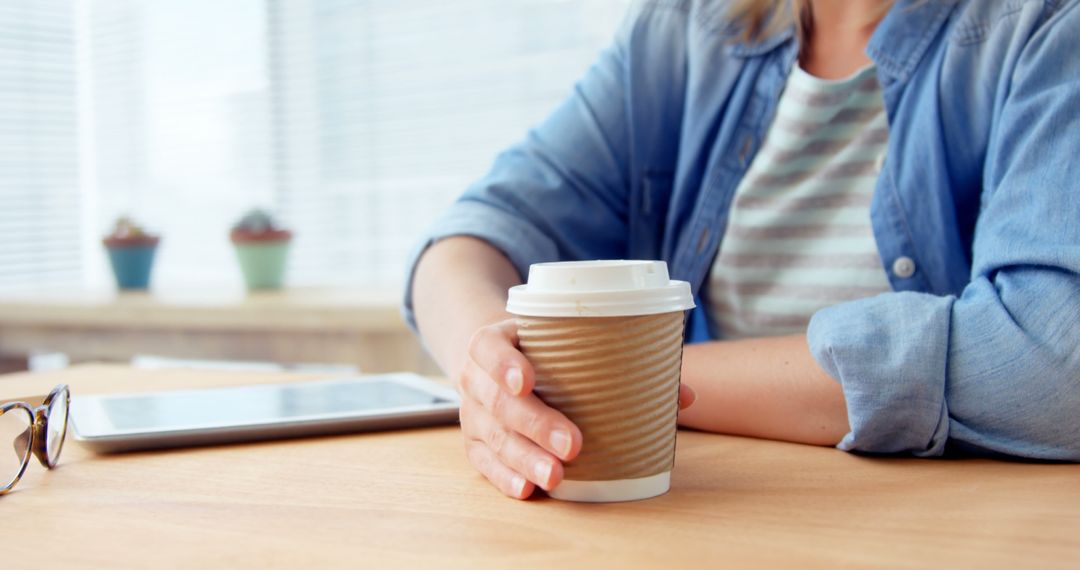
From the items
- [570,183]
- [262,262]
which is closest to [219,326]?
[262,262]

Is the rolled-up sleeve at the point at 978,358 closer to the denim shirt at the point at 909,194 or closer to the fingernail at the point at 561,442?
the denim shirt at the point at 909,194

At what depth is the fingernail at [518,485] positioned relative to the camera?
25.4 inches

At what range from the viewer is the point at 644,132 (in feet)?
4.17

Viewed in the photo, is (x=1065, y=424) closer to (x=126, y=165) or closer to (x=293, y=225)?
(x=293, y=225)

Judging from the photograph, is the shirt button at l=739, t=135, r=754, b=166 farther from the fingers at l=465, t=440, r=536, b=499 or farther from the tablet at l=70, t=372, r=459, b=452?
the fingers at l=465, t=440, r=536, b=499

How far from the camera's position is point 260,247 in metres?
2.42

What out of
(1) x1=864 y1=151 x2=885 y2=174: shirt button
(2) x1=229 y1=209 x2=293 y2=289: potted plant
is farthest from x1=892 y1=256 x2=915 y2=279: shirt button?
(2) x1=229 y1=209 x2=293 y2=289: potted plant

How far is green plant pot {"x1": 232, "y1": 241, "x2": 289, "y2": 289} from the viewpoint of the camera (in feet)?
7.94

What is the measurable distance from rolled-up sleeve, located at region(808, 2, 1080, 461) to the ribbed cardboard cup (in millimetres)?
175

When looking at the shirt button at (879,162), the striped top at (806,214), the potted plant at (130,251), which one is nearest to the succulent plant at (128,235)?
the potted plant at (130,251)

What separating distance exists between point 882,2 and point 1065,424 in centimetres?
60

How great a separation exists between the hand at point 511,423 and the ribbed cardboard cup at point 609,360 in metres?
0.01

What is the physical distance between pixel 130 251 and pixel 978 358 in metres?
2.31

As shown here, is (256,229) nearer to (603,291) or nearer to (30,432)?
(30,432)
